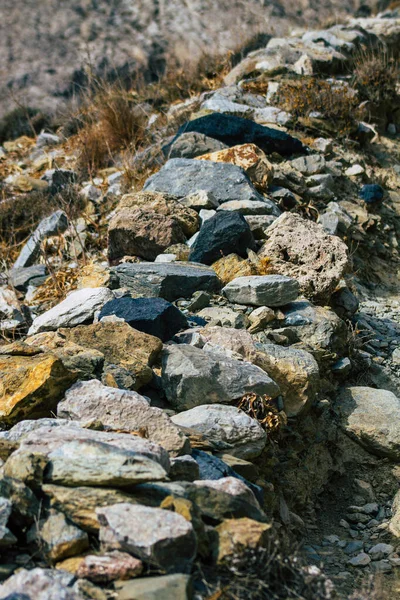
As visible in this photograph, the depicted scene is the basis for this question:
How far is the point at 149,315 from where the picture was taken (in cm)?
347

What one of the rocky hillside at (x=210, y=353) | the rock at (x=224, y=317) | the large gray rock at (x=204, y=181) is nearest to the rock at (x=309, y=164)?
the rocky hillside at (x=210, y=353)

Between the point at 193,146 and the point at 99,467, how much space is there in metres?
4.35

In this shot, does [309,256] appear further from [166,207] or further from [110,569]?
[110,569]

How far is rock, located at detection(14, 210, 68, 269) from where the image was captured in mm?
5969

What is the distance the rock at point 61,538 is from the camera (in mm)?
1908

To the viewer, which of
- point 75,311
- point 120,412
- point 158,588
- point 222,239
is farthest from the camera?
point 222,239

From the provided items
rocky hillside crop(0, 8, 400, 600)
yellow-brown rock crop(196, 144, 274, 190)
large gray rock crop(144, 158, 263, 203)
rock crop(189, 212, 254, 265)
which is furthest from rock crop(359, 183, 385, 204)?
rock crop(189, 212, 254, 265)

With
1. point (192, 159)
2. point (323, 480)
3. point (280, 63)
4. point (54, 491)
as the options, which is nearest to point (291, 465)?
point (323, 480)

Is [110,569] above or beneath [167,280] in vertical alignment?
above

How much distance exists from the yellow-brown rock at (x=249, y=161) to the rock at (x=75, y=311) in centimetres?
213

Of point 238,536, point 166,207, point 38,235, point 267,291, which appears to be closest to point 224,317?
point 267,291

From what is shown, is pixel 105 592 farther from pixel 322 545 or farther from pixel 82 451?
pixel 322 545

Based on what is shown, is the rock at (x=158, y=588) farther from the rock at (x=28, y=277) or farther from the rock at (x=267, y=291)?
the rock at (x=28, y=277)

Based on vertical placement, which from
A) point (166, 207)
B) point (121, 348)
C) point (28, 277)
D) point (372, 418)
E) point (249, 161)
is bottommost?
point (372, 418)
